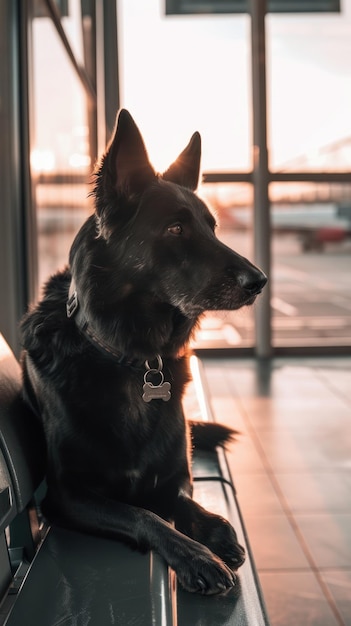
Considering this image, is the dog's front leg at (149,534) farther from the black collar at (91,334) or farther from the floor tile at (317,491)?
the floor tile at (317,491)

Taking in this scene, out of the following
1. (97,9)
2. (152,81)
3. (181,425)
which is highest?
(97,9)

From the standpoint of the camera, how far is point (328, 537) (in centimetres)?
250

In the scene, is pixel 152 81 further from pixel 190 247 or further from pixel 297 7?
pixel 190 247

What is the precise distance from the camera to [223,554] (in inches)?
47.4

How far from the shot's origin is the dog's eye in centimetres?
144

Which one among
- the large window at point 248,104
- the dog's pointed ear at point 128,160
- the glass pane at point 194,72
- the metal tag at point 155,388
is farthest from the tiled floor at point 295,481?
the glass pane at point 194,72

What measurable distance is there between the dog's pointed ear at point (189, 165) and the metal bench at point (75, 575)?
630 millimetres

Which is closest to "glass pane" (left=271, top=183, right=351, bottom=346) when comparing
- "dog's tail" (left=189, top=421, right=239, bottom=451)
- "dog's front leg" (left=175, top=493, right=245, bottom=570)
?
"dog's tail" (left=189, top=421, right=239, bottom=451)

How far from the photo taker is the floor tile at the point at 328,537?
2312 millimetres

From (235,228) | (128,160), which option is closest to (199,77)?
(235,228)

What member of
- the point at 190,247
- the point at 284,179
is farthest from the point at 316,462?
the point at 284,179

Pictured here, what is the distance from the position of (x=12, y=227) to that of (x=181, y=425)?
1109 mm

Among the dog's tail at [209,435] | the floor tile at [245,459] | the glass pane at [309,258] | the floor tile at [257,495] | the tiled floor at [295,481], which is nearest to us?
the dog's tail at [209,435]

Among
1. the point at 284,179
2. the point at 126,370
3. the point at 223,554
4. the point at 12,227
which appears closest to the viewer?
the point at 223,554
